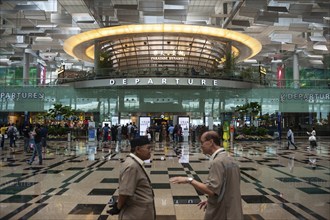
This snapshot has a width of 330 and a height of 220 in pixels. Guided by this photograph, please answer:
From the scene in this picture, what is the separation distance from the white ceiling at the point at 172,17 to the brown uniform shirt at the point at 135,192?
20.2m

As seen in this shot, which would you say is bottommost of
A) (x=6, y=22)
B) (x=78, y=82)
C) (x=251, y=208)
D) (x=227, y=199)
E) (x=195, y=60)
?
(x=251, y=208)

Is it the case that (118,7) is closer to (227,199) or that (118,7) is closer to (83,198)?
(83,198)

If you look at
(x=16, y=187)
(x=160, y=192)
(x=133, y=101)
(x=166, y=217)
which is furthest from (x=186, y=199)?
(x=133, y=101)

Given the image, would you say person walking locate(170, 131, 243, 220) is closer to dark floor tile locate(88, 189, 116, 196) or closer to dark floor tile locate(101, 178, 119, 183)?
dark floor tile locate(88, 189, 116, 196)

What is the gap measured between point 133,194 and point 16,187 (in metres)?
5.35

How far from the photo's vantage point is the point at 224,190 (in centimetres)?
262

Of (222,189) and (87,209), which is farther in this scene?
(87,209)

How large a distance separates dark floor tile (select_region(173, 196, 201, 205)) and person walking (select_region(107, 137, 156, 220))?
320 cm

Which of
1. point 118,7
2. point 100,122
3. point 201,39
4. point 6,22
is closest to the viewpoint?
point 118,7

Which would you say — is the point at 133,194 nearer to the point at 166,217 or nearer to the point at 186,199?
the point at 166,217

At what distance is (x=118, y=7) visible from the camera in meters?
Result: 23.2

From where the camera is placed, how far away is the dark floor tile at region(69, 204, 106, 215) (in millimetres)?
5066

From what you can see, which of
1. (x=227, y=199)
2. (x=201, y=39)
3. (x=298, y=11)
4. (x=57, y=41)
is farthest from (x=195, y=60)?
(x=227, y=199)

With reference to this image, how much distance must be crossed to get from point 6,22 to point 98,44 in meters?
8.77
